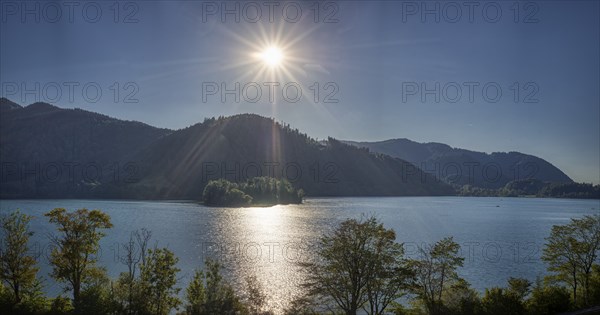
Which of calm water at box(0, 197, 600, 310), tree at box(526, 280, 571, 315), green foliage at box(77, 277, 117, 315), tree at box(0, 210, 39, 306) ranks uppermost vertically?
tree at box(0, 210, 39, 306)

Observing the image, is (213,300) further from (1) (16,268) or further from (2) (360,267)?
(1) (16,268)

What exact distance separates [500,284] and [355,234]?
32602 mm

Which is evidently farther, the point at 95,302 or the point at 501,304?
the point at 501,304

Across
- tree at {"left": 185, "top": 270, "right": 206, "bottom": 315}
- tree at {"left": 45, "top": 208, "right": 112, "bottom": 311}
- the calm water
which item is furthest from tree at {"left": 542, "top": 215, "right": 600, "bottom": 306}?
tree at {"left": 45, "top": 208, "right": 112, "bottom": 311}

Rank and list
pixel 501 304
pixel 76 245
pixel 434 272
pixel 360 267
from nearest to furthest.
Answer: pixel 360 267, pixel 501 304, pixel 76 245, pixel 434 272

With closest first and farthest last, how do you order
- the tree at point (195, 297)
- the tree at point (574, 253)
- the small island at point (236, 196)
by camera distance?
1. the tree at point (195, 297)
2. the tree at point (574, 253)
3. the small island at point (236, 196)

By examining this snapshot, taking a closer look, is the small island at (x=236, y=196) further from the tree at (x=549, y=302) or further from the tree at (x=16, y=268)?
the tree at (x=549, y=302)

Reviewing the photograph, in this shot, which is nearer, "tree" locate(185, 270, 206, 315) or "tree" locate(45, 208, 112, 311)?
"tree" locate(185, 270, 206, 315)

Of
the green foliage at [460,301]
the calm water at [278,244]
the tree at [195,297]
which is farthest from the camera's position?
the calm water at [278,244]

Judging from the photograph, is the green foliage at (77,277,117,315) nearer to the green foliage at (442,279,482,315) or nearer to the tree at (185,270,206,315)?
the tree at (185,270,206,315)

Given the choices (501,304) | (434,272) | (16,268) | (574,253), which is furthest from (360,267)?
(16,268)

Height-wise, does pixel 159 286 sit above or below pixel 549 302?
above

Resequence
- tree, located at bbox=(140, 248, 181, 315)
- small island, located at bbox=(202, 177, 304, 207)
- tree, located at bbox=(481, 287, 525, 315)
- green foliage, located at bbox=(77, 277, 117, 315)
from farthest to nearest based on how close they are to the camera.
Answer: small island, located at bbox=(202, 177, 304, 207) < tree, located at bbox=(481, 287, 525, 315) < tree, located at bbox=(140, 248, 181, 315) < green foliage, located at bbox=(77, 277, 117, 315)

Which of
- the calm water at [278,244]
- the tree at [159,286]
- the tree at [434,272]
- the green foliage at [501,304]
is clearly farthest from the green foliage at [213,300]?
the green foliage at [501,304]
